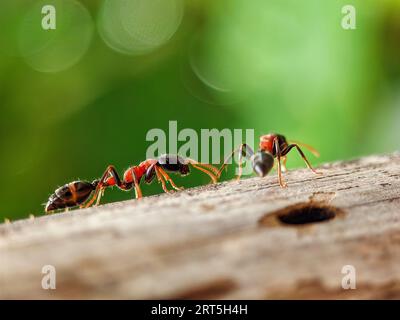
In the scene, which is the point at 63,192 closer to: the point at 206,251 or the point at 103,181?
the point at 103,181

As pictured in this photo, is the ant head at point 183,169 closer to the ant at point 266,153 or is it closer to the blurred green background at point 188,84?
the ant at point 266,153

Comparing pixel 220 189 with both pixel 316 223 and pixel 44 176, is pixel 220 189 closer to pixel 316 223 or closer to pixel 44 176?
pixel 316 223

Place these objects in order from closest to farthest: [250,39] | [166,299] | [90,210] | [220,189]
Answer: [166,299], [90,210], [220,189], [250,39]

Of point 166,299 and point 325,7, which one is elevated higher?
point 325,7

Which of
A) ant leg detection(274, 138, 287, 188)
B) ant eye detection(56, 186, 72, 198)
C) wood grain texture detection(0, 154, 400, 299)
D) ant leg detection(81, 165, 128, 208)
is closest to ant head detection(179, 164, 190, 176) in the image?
ant leg detection(81, 165, 128, 208)

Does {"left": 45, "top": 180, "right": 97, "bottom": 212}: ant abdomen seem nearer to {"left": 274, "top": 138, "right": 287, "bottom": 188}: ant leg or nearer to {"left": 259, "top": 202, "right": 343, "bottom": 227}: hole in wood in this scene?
{"left": 274, "top": 138, "right": 287, "bottom": 188}: ant leg

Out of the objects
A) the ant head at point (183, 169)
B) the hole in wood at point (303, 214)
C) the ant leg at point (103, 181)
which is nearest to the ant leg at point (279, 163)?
the hole in wood at point (303, 214)
